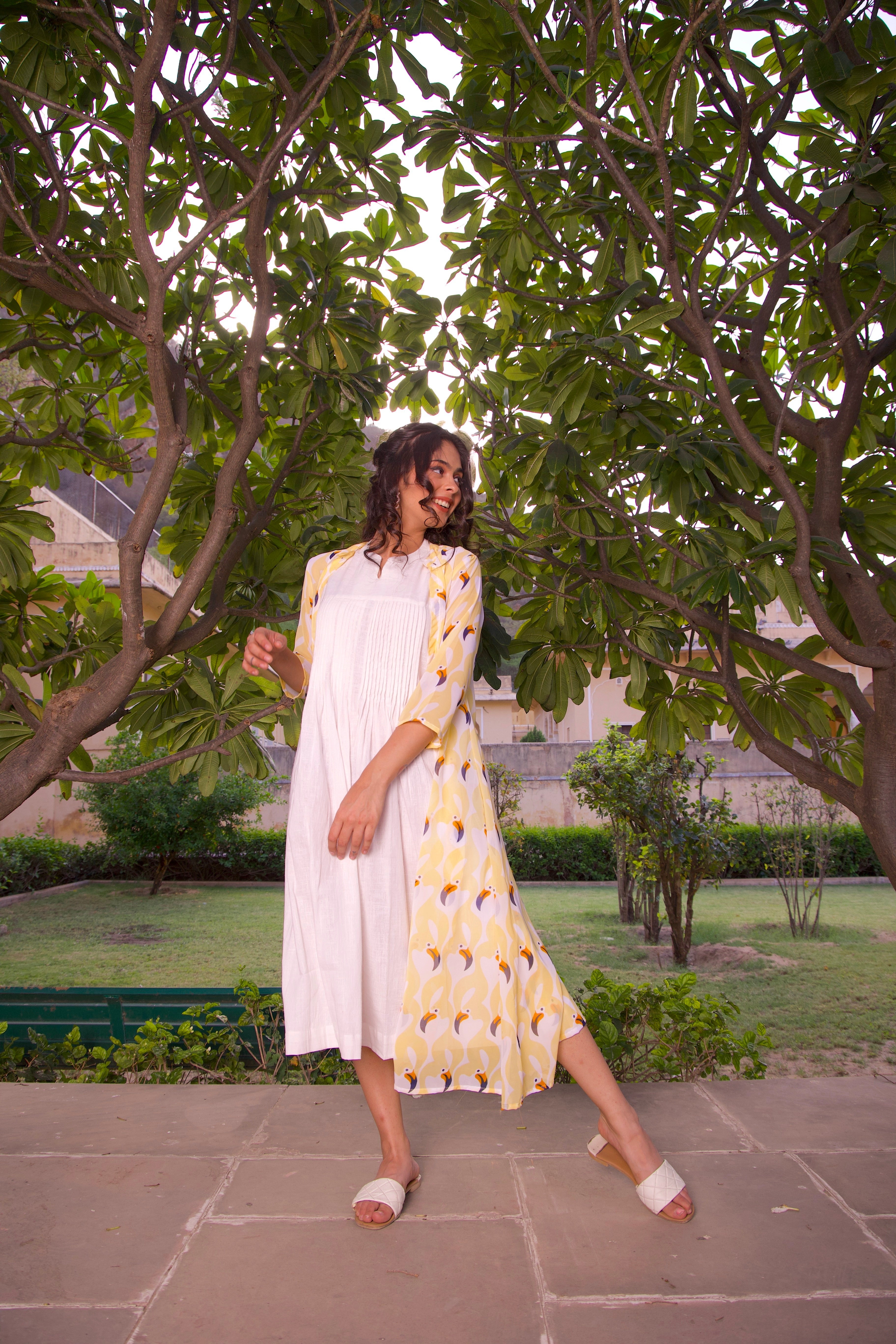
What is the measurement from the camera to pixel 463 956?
69.4 inches

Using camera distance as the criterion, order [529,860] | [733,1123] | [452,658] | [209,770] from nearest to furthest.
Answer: [452,658] → [733,1123] → [209,770] → [529,860]

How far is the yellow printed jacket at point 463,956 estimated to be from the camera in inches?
68.1

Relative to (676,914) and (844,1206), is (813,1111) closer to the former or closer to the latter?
(844,1206)

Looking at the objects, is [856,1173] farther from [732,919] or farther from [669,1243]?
[732,919]

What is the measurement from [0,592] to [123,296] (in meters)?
0.96

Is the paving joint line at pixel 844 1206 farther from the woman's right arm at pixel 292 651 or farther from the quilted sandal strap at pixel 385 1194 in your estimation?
the woman's right arm at pixel 292 651

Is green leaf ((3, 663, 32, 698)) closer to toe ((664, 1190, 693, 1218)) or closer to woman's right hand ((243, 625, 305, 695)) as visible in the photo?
woman's right hand ((243, 625, 305, 695))

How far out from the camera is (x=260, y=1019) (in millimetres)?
3207

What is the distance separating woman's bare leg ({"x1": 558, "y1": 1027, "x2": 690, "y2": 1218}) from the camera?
1.75 m

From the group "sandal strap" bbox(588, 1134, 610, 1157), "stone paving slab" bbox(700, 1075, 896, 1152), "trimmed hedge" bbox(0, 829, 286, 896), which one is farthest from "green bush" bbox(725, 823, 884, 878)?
"sandal strap" bbox(588, 1134, 610, 1157)

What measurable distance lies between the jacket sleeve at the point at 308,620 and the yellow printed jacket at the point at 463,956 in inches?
A: 11.4

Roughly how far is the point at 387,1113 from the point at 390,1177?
112 mm

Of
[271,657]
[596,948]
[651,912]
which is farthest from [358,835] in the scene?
[651,912]

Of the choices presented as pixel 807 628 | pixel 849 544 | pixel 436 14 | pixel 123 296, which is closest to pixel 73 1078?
pixel 123 296
